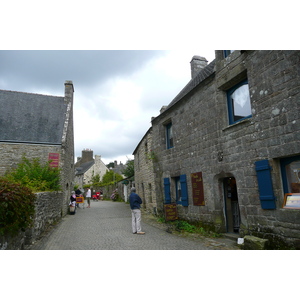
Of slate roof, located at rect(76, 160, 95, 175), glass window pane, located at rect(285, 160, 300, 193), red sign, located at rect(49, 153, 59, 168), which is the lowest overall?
glass window pane, located at rect(285, 160, 300, 193)

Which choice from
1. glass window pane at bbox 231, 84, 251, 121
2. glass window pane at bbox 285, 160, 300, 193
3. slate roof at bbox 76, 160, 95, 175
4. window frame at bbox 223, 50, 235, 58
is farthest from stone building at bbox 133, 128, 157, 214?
slate roof at bbox 76, 160, 95, 175

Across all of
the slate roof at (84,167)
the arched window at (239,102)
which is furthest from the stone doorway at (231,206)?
the slate roof at (84,167)

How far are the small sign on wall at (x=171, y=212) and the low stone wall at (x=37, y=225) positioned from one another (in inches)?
174

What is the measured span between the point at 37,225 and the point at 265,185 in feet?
21.1

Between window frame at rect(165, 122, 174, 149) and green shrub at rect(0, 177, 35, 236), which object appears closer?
green shrub at rect(0, 177, 35, 236)

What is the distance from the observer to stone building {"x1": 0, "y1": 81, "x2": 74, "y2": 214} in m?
12.8

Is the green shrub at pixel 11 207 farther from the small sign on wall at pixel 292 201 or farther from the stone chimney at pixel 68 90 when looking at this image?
the stone chimney at pixel 68 90

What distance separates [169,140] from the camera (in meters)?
10.6

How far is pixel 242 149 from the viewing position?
245 inches

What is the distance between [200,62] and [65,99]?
31.2 feet

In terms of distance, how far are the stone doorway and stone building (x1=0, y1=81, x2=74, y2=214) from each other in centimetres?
914

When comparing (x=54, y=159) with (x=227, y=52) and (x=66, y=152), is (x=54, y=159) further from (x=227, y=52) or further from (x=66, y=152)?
(x=227, y=52)

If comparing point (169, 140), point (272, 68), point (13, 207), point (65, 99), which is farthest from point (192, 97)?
point (65, 99)

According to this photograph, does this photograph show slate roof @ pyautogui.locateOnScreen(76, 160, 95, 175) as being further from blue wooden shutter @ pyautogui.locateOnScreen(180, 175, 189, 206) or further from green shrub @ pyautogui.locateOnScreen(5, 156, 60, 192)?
blue wooden shutter @ pyautogui.locateOnScreen(180, 175, 189, 206)
